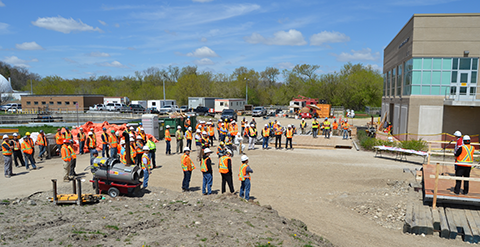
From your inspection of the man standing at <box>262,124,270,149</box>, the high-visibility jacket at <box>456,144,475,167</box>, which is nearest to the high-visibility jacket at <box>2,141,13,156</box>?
the man standing at <box>262,124,270,149</box>

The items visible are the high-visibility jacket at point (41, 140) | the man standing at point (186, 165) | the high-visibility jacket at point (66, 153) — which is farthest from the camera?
the high-visibility jacket at point (41, 140)

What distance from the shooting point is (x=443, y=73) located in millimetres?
21500

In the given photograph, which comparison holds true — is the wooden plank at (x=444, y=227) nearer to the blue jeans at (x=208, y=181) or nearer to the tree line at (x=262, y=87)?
the blue jeans at (x=208, y=181)

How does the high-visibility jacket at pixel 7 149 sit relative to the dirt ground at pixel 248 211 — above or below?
above

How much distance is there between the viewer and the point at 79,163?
623 inches

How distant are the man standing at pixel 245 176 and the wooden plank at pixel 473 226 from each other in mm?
5822

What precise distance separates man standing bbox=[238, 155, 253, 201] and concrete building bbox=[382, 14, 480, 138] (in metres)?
16.9

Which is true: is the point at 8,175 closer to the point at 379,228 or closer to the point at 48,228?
the point at 48,228

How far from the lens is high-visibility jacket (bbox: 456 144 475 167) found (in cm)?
928

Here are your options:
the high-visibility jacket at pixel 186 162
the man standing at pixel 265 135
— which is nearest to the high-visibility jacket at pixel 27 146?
the high-visibility jacket at pixel 186 162

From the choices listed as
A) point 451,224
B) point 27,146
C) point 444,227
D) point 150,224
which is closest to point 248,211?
point 150,224

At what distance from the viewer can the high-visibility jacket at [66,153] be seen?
1167 centimetres

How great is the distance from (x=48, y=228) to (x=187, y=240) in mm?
3229

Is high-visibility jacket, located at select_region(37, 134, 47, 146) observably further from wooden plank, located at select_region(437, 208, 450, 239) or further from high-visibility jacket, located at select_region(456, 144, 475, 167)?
high-visibility jacket, located at select_region(456, 144, 475, 167)
